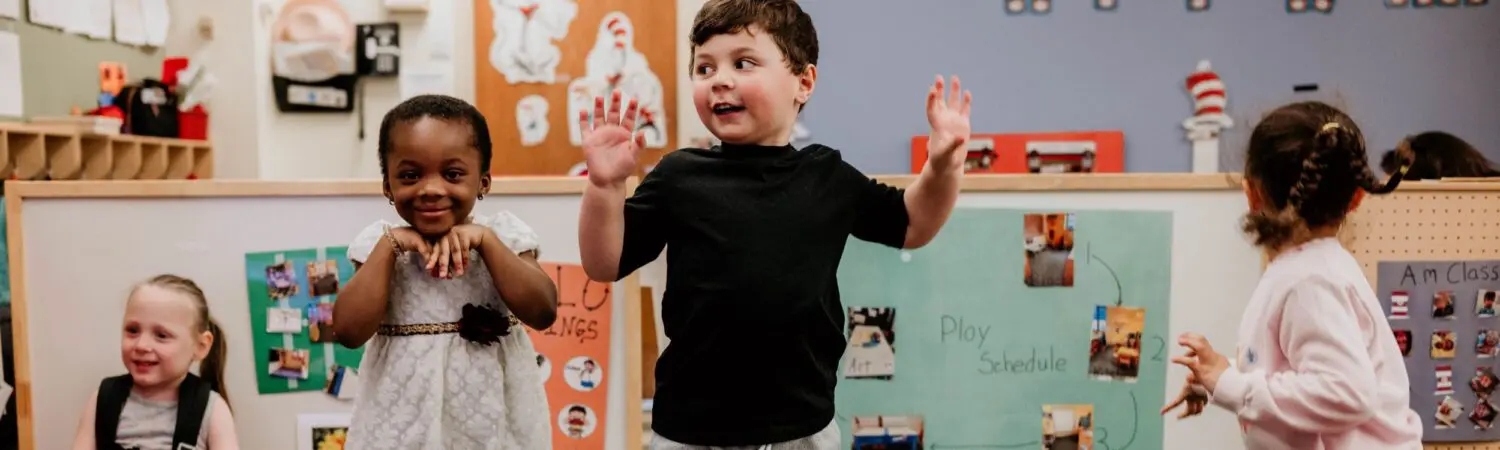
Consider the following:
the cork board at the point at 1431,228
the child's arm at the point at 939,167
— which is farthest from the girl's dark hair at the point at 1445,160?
the child's arm at the point at 939,167

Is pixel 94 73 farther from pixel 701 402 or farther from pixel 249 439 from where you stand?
pixel 701 402

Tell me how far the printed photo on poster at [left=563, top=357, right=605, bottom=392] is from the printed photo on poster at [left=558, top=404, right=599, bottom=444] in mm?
38

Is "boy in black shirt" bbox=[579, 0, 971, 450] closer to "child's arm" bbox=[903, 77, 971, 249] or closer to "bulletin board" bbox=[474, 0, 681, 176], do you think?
"child's arm" bbox=[903, 77, 971, 249]

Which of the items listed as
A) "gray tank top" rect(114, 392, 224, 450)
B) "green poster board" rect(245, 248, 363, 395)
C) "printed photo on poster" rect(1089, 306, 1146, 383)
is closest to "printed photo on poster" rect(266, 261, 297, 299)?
"green poster board" rect(245, 248, 363, 395)

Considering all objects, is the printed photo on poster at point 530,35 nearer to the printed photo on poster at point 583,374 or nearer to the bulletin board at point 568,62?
the bulletin board at point 568,62

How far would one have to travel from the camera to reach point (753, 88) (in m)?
1.22

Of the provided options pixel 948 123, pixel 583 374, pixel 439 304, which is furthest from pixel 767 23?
pixel 583 374

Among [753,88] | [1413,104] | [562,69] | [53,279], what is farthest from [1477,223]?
[562,69]

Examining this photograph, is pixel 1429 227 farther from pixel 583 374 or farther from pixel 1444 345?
pixel 583 374

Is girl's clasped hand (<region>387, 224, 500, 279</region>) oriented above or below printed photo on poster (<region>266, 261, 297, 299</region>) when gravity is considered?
above

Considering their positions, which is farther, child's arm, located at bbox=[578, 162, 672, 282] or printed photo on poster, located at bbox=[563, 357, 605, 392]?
printed photo on poster, located at bbox=[563, 357, 605, 392]

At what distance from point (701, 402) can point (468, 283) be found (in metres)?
0.38

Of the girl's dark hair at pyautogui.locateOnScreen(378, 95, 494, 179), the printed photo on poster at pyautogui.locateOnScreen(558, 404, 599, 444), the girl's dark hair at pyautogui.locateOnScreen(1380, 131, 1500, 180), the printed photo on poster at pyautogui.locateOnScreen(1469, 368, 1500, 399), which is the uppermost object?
the girl's dark hair at pyautogui.locateOnScreen(378, 95, 494, 179)

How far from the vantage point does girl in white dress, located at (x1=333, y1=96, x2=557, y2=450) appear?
1.29 m
